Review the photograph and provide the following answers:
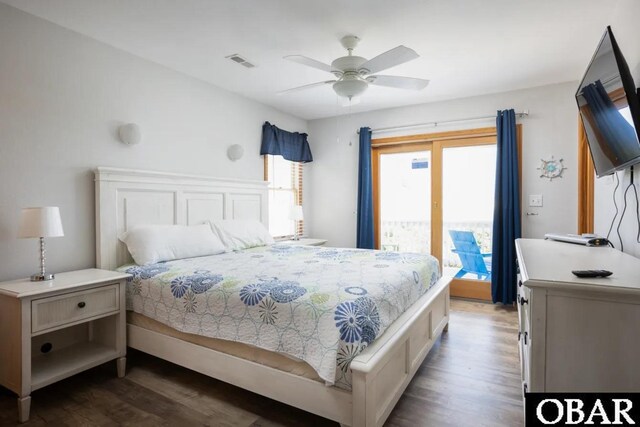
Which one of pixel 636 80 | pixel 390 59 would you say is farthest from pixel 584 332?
pixel 390 59

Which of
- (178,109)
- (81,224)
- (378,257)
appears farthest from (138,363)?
(178,109)

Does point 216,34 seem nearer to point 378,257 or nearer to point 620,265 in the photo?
point 378,257

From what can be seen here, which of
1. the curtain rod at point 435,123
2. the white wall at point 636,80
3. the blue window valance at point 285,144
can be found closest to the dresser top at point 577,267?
the white wall at point 636,80

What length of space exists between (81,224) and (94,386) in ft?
3.94

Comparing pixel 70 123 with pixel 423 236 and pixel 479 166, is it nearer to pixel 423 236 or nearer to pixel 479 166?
pixel 423 236

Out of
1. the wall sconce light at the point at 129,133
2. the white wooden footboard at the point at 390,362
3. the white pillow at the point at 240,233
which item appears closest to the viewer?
the white wooden footboard at the point at 390,362

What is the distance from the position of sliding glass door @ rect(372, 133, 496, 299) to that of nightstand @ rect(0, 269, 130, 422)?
134 inches

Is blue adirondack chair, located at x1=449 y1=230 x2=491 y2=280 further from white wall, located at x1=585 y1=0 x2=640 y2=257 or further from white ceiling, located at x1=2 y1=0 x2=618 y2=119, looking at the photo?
white ceiling, located at x1=2 y1=0 x2=618 y2=119

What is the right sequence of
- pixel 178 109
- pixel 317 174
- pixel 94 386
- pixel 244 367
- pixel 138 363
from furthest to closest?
pixel 317 174 < pixel 178 109 < pixel 138 363 < pixel 94 386 < pixel 244 367

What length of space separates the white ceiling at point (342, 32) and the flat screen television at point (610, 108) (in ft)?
2.34

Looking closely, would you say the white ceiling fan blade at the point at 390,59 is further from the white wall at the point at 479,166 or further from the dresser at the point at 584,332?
the white wall at the point at 479,166

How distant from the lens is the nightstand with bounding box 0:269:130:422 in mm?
1921

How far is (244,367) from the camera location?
74.4 inches

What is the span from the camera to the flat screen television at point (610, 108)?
1528mm
